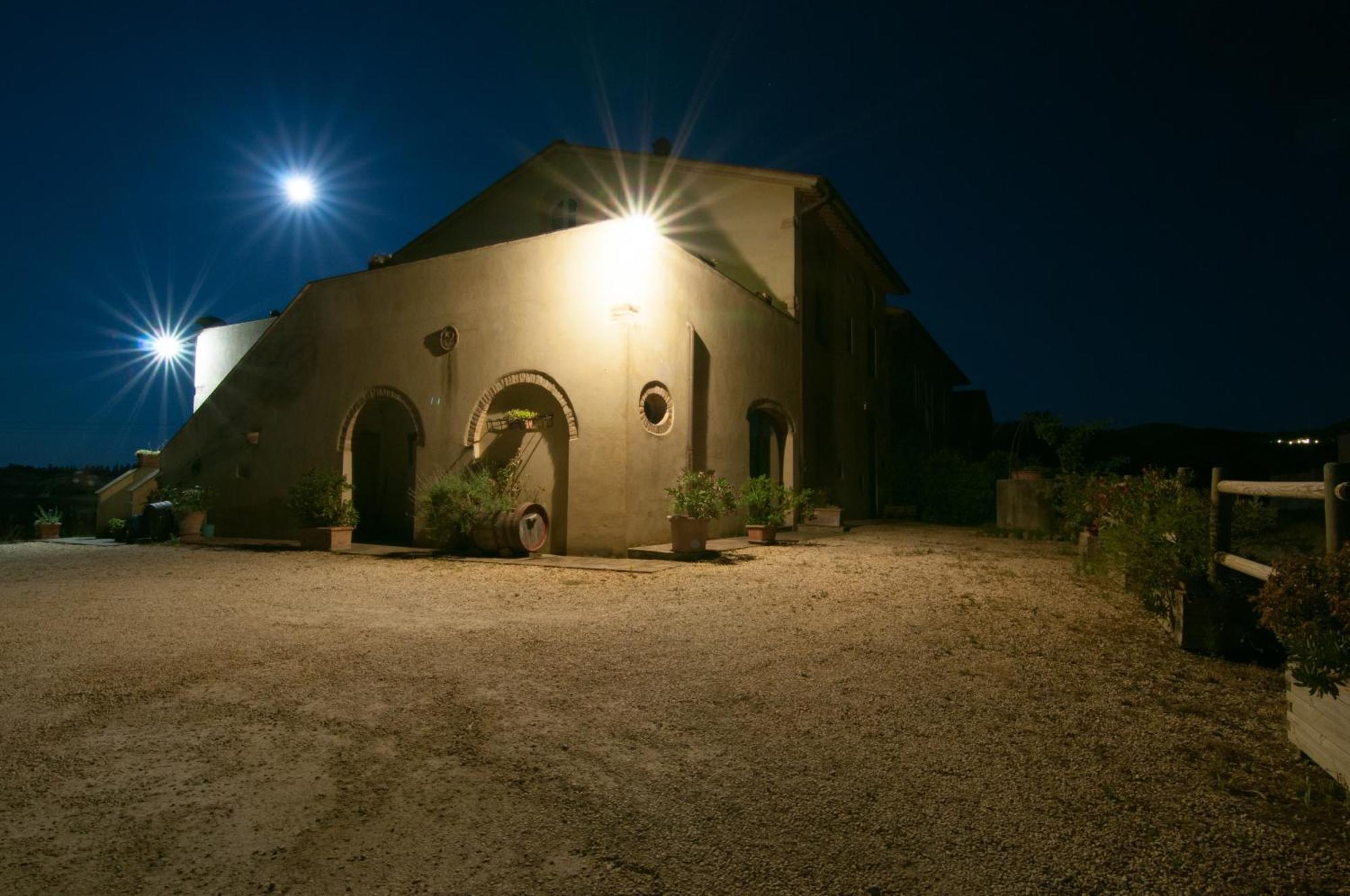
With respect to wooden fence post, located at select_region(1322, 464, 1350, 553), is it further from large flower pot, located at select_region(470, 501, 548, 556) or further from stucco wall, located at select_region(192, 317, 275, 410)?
stucco wall, located at select_region(192, 317, 275, 410)

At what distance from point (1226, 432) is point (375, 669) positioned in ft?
85.8

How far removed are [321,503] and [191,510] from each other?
12.1 feet

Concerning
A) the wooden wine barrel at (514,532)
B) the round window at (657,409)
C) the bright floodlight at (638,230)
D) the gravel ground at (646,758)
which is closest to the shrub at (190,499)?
the wooden wine barrel at (514,532)

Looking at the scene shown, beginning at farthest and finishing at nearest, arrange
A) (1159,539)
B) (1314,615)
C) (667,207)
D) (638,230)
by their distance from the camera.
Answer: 1. (667,207)
2. (638,230)
3. (1159,539)
4. (1314,615)

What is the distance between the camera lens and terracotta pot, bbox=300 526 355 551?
9.74 meters

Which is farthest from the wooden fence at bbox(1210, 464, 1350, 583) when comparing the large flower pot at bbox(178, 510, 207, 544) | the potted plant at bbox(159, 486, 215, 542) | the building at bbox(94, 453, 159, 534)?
the building at bbox(94, 453, 159, 534)

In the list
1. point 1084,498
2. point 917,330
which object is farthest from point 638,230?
point 917,330

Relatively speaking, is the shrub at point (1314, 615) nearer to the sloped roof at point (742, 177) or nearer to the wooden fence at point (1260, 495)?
the wooden fence at point (1260, 495)

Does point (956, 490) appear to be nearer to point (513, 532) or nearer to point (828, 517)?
point (828, 517)

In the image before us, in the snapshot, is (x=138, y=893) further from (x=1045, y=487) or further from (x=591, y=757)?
(x=1045, y=487)

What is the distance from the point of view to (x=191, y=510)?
1167cm

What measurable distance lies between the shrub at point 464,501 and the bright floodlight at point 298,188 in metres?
8.95

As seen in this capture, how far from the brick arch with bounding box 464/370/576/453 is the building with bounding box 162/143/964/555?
0.10 feet

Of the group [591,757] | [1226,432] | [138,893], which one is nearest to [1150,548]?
[591,757]
